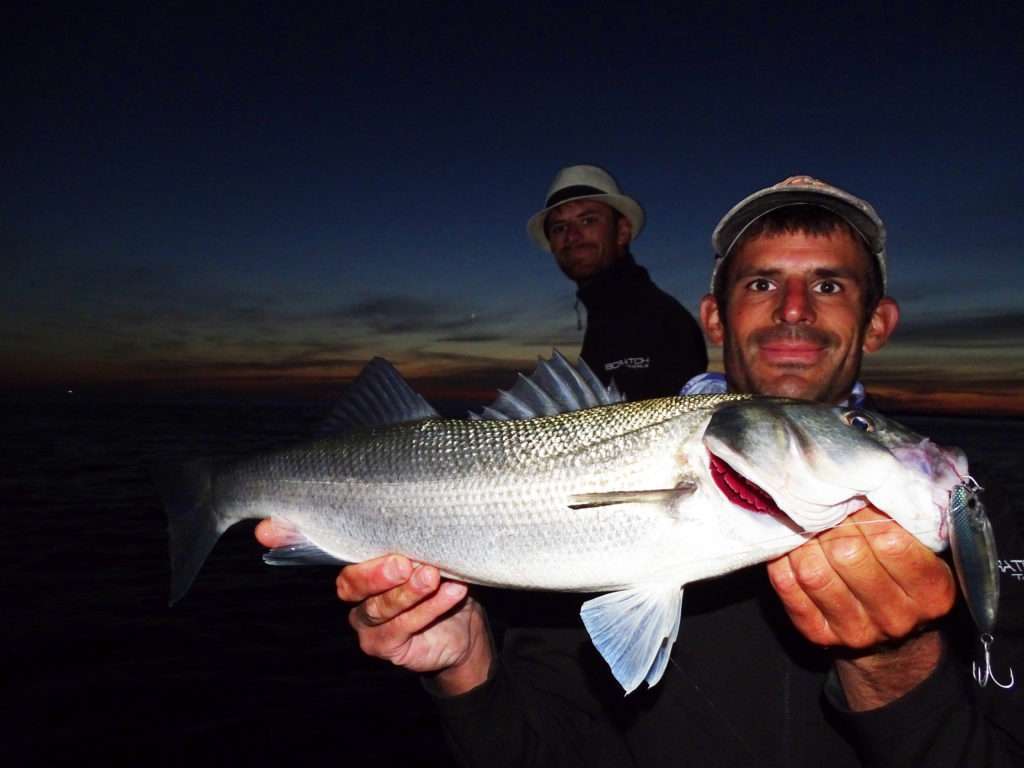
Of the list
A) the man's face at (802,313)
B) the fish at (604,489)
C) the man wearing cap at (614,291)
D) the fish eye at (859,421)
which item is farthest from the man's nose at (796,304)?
the man wearing cap at (614,291)

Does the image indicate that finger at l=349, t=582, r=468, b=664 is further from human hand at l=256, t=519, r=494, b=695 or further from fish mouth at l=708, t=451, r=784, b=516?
fish mouth at l=708, t=451, r=784, b=516

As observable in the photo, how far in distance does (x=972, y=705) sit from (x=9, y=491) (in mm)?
19870

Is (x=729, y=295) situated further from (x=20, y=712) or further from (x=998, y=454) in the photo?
(x=998, y=454)

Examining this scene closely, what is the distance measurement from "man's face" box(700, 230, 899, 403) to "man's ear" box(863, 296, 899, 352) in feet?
0.62

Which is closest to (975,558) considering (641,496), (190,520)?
(641,496)

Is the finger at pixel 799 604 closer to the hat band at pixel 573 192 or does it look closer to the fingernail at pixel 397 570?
the fingernail at pixel 397 570

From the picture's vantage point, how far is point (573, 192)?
6621mm

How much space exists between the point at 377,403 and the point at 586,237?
4.09 metres

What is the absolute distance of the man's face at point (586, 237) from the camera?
21.6 ft

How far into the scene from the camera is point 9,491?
15680mm

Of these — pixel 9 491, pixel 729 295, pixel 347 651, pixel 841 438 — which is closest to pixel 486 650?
pixel 841 438

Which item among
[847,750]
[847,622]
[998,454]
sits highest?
[847,622]

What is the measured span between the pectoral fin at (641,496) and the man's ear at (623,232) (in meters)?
4.87

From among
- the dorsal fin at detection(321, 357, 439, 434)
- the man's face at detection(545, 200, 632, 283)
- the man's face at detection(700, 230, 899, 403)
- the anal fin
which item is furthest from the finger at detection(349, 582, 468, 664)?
the man's face at detection(545, 200, 632, 283)
